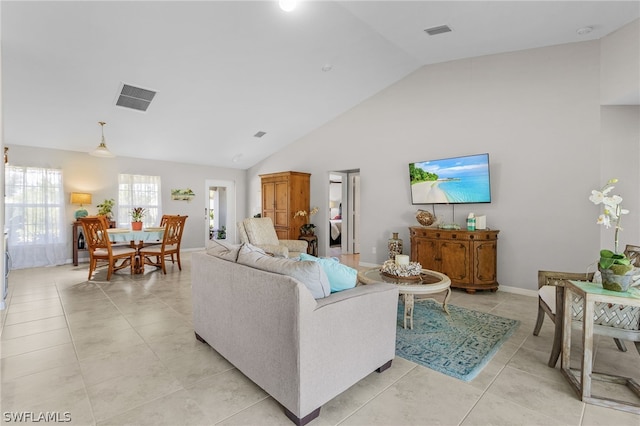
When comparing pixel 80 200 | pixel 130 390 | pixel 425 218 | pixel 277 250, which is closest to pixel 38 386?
pixel 130 390

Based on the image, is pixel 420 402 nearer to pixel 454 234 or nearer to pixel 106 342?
pixel 106 342

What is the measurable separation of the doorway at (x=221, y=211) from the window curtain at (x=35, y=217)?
303cm

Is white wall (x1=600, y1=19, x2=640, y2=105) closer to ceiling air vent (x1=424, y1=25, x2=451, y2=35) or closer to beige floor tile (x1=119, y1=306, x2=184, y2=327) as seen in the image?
ceiling air vent (x1=424, y1=25, x2=451, y2=35)

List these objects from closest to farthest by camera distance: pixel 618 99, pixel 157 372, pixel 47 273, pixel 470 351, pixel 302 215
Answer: pixel 157 372 → pixel 470 351 → pixel 618 99 → pixel 47 273 → pixel 302 215

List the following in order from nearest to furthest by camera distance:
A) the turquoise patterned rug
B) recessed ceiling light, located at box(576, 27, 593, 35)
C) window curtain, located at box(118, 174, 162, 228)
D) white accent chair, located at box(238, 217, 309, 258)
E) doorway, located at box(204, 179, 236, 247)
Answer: the turquoise patterned rug < recessed ceiling light, located at box(576, 27, 593, 35) < white accent chair, located at box(238, 217, 309, 258) < window curtain, located at box(118, 174, 162, 228) < doorway, located at box(204, 179, 236, 247)

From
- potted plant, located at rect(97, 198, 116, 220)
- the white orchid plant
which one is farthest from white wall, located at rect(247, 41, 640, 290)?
potted plant, located at rect(97, 198, 116, 220)

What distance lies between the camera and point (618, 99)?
343 centimetres

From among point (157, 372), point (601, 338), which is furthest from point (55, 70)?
point (601, 338)

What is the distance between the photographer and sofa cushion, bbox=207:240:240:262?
2285 mm

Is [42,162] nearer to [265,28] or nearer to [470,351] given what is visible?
[265,28]

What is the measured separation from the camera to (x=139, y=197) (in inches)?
281

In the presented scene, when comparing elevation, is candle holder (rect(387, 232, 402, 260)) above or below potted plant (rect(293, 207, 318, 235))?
below

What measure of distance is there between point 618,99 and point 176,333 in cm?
535

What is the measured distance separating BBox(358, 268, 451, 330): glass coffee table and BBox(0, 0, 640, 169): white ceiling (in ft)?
9.42
